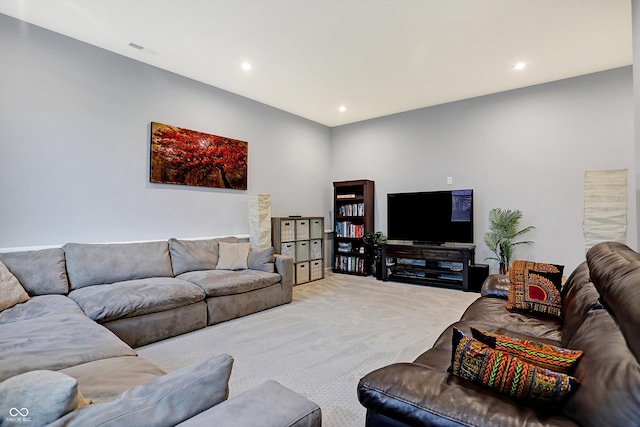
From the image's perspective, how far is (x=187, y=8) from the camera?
272cm

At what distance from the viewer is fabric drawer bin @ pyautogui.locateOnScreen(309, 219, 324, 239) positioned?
529 centimetres

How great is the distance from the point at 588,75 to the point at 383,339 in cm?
428

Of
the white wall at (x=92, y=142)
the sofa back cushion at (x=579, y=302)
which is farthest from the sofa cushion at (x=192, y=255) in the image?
the sofa back cushion at (x=579, y=302)

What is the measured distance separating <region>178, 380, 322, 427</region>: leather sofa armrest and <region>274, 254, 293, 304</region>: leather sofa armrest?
2.99 metres

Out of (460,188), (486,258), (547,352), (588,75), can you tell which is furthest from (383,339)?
(588,75)

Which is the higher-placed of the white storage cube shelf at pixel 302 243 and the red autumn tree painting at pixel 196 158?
the red autumn tree painting at pixel 196 158

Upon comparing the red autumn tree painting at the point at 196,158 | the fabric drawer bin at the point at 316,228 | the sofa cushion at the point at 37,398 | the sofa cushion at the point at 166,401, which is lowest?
the sofa cushion at the point at 166,401

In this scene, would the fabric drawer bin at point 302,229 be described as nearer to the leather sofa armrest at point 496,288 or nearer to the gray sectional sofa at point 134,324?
the gray sectional sofa at point 134,324

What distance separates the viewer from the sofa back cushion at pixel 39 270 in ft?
8.41

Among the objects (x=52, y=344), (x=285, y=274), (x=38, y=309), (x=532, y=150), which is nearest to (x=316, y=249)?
(x=285, y=274)

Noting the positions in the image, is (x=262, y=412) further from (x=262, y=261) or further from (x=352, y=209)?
(x=352, y=209)

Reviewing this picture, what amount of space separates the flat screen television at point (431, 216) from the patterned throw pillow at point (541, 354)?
3863 mm

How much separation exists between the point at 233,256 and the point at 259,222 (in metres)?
0.72

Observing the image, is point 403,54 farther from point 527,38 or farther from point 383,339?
point 383,339
